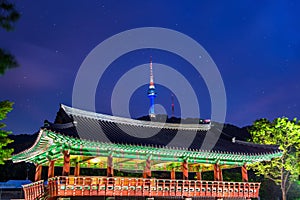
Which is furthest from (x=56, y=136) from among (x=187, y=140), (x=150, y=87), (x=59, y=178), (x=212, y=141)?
(x=150, y=87)

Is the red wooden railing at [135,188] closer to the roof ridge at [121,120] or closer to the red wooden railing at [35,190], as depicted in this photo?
the red wooden railing at [35,190]

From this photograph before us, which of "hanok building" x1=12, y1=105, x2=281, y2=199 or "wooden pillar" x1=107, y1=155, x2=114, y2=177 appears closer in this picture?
"hanok building" x1=12, y1=105, x2=281, y2=199

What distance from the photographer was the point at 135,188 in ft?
65.7

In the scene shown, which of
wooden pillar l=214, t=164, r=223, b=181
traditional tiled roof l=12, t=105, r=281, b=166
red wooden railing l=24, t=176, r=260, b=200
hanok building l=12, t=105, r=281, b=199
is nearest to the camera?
A: red wooden railing l=24, t=176, r=260, b=200

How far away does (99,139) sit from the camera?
18641 millimetres

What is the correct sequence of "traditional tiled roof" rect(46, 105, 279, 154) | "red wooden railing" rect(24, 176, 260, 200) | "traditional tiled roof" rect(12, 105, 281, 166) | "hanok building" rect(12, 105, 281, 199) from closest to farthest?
"red wooden railing" rect(24, 176, 260, 200) → "hanok building" rect(12, 105, 281, 199) → "traditional tiled roof" rect(12, 105, 281, 166) → "traditional tiled roof" rect(46, 105, 279, 154)

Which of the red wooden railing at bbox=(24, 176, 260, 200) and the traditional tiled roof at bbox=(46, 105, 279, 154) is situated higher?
the traditional tiled roof at bbox=(46, 105, 279, 154)

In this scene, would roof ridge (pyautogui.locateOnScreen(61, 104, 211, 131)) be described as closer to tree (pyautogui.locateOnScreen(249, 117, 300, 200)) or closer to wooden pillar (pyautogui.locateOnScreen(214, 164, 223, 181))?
wooden pillar (pyautogui.locateOnScreen(214, 164, 223, 181))

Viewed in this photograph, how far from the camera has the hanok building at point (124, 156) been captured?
18.1 metres

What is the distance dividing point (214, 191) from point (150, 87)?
39011mm

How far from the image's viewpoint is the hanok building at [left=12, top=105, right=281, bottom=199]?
1808cm

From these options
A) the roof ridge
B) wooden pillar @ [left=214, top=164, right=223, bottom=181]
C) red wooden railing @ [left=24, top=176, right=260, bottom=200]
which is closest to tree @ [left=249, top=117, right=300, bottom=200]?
the roof ridge

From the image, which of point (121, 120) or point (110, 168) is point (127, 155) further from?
point (121, 120)

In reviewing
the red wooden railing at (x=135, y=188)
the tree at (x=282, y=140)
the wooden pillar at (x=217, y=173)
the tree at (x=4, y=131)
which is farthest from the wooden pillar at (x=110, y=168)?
the tree at (x=282, y=140)
